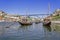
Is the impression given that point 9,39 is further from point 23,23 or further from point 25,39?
point 23,23

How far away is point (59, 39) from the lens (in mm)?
26562

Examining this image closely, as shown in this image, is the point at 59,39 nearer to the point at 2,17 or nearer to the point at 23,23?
the point at 23,23

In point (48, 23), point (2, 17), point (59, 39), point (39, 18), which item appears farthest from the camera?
point (2, 17)

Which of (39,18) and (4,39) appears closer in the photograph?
(4,39)

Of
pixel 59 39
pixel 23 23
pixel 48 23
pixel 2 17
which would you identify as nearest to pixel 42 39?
pixel 59 39

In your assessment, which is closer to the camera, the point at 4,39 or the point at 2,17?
the point at 4,39

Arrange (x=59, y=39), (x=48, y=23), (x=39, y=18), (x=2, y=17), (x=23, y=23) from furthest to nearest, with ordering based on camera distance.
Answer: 1. (x=2, y=17)
2. (x=39, y=18)
3. (x=23, y=23)
4. (x=48, y=23)
5. (x=59, y=39)

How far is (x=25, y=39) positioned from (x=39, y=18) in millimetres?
123516

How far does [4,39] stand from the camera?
27.1m

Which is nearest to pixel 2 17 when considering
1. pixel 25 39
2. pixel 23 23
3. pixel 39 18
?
pixel 39 18

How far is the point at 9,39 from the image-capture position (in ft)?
89.2

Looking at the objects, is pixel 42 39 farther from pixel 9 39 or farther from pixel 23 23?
pixel 23 23

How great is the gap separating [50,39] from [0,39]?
7466 mm

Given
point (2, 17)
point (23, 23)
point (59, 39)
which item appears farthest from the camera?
point (2, 17)
